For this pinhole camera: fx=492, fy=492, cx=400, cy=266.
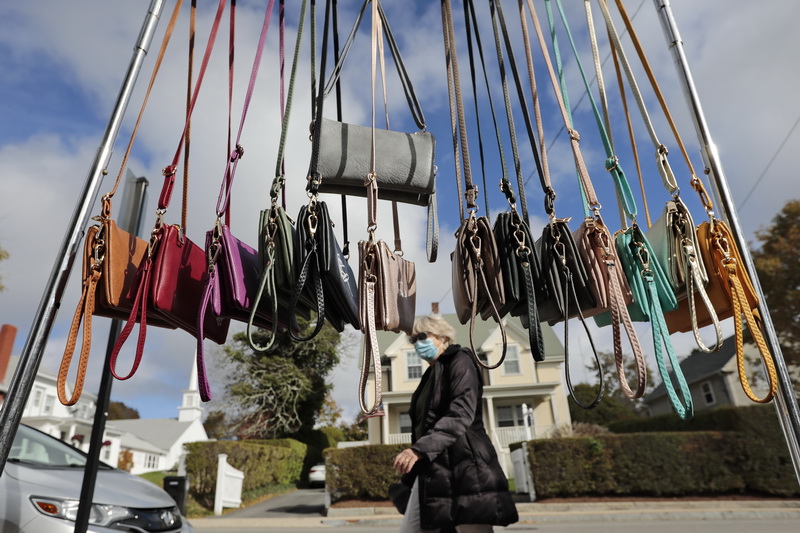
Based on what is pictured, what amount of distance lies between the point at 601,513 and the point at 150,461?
50.6 m

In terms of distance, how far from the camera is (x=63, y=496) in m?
3.09

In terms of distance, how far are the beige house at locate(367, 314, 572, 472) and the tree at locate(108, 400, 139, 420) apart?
56.3m

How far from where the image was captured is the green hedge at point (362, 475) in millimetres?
13359

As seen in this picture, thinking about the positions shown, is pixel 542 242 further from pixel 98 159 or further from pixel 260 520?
pixel 260 520

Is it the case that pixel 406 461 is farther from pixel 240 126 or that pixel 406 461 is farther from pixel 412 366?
pixel 412 366

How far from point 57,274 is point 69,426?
149ft

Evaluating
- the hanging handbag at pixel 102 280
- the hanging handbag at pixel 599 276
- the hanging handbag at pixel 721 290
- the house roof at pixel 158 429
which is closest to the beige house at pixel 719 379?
the hanging handbag at pixel 721 290

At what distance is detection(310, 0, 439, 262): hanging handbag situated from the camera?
1820mm

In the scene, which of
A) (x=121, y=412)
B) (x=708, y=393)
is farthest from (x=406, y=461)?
(x=121, y=412)

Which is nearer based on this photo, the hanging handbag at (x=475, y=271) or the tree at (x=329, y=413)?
the hanging handbag at (x=475, y=271)

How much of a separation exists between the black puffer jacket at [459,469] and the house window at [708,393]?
3013 centimetres

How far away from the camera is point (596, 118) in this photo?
6.41 ft

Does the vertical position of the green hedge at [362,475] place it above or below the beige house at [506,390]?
below

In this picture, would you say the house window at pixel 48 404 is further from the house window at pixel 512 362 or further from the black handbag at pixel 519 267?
the black handbag at pixel 519 267
